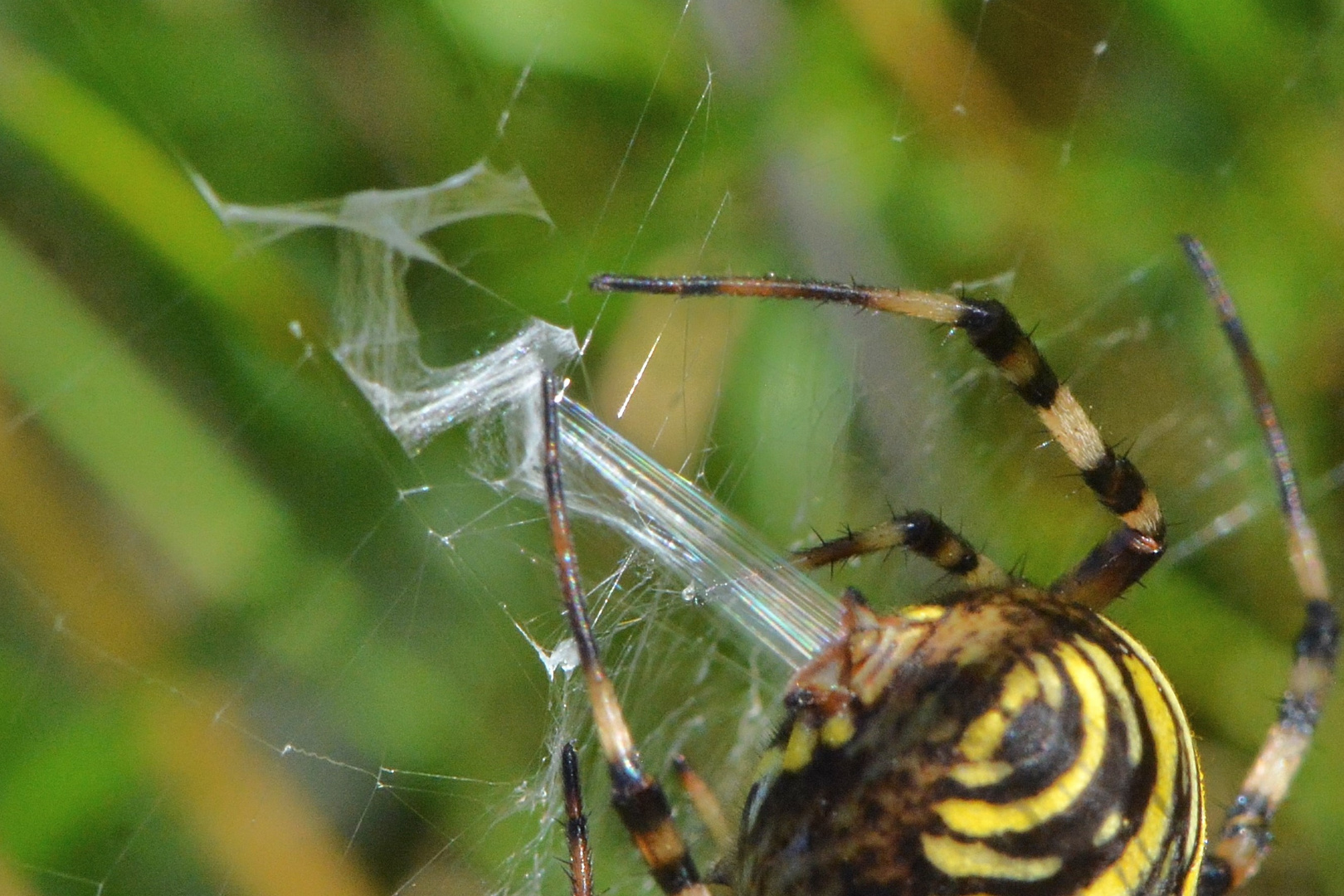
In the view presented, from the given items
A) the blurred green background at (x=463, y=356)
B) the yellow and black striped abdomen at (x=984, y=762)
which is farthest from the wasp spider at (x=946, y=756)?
the blurred green background at (x=463, y=356)

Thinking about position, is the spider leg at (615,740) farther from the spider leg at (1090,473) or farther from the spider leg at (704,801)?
the spider leg at (1090,473)

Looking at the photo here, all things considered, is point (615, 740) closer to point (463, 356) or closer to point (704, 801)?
point (704, 801)

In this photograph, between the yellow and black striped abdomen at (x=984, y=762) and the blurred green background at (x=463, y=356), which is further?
the blurred green background at (x=463, y=356)

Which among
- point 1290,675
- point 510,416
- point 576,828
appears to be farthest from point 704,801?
point 1290,675

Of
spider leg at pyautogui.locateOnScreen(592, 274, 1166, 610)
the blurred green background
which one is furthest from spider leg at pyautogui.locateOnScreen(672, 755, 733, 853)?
spider leg at pyautogui.locateOnScreen(592, 274, 1166, 610)

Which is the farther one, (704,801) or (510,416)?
(704,801)

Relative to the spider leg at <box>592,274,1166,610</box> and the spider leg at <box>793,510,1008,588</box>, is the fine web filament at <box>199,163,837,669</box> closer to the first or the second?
the spider leg at <box>793,510,1008,588</box>
